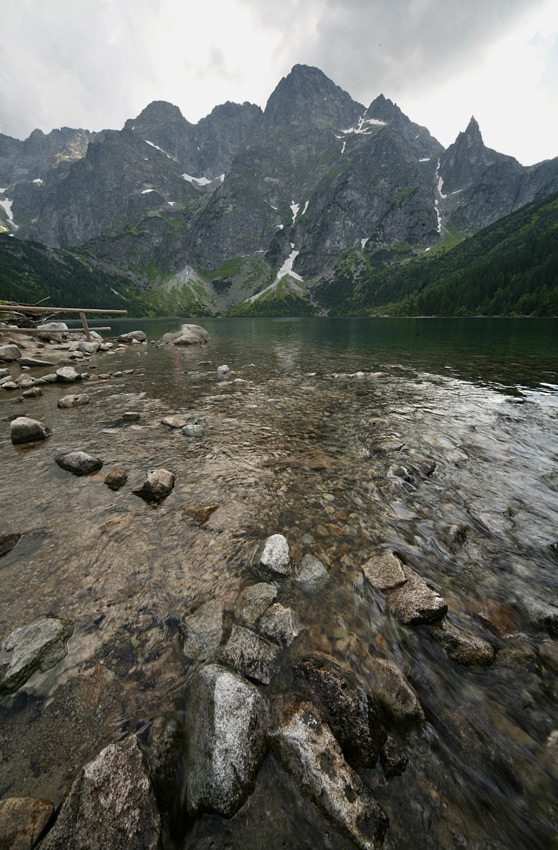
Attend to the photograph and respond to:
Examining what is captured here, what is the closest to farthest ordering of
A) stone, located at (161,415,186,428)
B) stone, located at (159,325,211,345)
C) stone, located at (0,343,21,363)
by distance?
stone, located at (161,415,186,428)
stone, located at (0,343,21,363)
stone, located at (159,325,211,345)

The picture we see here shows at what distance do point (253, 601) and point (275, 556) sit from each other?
2.75 feet

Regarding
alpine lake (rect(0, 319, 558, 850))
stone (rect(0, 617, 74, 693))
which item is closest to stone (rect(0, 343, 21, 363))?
alpine lake (rect(0, 319, 558, 850))

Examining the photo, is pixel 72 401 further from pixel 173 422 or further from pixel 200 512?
pixel 200 512

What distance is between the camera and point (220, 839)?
2480mm

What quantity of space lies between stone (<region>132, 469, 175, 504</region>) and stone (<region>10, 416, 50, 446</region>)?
17.5 feet

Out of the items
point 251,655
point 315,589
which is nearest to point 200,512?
point 315,589

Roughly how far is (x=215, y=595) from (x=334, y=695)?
203cm

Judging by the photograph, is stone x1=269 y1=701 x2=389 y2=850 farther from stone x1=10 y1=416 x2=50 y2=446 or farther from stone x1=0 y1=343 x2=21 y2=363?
stone x1=0 y1=343 x2=21 y2=363

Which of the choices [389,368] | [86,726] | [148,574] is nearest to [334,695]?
[86,726]

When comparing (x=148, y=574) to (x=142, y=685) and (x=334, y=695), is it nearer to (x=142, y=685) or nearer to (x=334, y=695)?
(x=142, y=685)

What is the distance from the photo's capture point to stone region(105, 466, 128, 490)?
7.28 m

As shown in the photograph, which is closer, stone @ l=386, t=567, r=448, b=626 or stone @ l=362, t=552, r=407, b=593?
stone @ l=386, t=567, r=448, b=626

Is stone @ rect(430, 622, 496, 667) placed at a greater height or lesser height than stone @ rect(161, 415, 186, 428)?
lesser

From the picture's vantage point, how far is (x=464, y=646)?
3877mm
